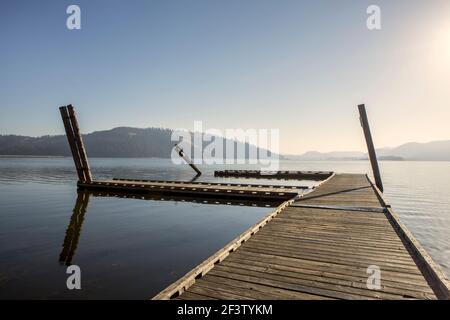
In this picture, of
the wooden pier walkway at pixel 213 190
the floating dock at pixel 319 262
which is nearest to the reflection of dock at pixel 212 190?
the wooden pier walkway at pixel 213 190

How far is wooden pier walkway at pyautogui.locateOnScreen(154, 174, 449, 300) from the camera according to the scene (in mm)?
4887

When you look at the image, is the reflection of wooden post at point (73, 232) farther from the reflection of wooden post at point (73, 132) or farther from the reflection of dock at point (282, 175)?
the reflection of dock at point (282, 175)

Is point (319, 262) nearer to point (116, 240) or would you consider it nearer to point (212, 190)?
point (116, 240)

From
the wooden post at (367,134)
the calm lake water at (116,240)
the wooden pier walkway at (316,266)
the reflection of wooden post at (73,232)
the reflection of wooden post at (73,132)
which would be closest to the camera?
the wooden pier walkway at (316,266)

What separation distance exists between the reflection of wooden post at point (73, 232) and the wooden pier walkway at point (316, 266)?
21.5 feet

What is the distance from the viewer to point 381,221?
1015 centimetres

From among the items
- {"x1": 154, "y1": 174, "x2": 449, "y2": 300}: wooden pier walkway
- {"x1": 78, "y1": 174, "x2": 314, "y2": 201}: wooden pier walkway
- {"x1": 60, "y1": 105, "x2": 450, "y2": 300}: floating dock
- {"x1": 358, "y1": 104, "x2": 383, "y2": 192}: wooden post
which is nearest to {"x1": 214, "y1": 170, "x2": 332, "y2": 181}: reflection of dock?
{"x1": 358, "y1": 104, "x2": 383, "y2": 192}: wooden post

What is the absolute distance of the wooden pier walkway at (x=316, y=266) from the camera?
16.0ft

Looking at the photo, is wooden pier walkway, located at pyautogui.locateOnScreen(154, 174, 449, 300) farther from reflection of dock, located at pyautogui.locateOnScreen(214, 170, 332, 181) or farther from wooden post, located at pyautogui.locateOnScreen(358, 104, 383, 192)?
reflection of dock, located at pyautogui.locateOnScreen(214, 170, 332, 181)

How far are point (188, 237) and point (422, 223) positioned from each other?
15842 mm

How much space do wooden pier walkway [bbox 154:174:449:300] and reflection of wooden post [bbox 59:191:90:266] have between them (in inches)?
259

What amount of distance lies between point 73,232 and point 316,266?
39.4ft
